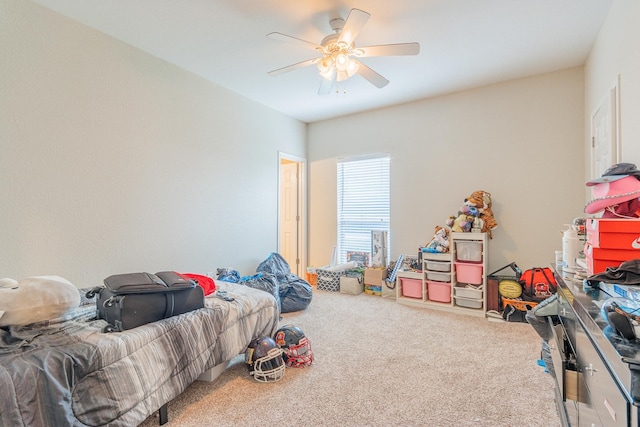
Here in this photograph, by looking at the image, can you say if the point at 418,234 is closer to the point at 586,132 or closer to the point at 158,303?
the point at 586,132

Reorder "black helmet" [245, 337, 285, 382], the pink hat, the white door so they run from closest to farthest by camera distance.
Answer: the pink hat < "black helmet" [245, 337, 285, 382] < the white door

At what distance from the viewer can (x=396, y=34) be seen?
8.80 feet

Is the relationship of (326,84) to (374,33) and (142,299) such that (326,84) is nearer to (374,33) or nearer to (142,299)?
(374,33)

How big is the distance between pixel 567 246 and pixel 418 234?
2.69 metres

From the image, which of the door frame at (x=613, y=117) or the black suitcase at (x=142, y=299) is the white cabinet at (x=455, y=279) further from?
the black suitcase at (x=142, y=299)

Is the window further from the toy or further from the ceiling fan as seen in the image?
the ceiling fan

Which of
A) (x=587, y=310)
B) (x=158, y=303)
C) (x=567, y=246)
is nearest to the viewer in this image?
(x=587, y=310)

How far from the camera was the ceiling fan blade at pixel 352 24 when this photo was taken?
1956mm

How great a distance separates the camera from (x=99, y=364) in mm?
1354

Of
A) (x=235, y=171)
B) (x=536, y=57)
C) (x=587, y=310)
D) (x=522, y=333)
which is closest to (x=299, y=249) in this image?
(x=235, y=171)

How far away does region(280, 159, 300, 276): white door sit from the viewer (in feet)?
17.3

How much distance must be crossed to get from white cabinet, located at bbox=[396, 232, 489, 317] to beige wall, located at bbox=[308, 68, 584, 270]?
43 cm

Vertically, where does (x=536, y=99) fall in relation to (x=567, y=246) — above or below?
above

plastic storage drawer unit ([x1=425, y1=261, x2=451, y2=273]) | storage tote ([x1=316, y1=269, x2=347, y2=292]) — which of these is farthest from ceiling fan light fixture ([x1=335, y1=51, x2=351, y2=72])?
storage tote ([x1=316, y1=269, x2=347, y2=292])
